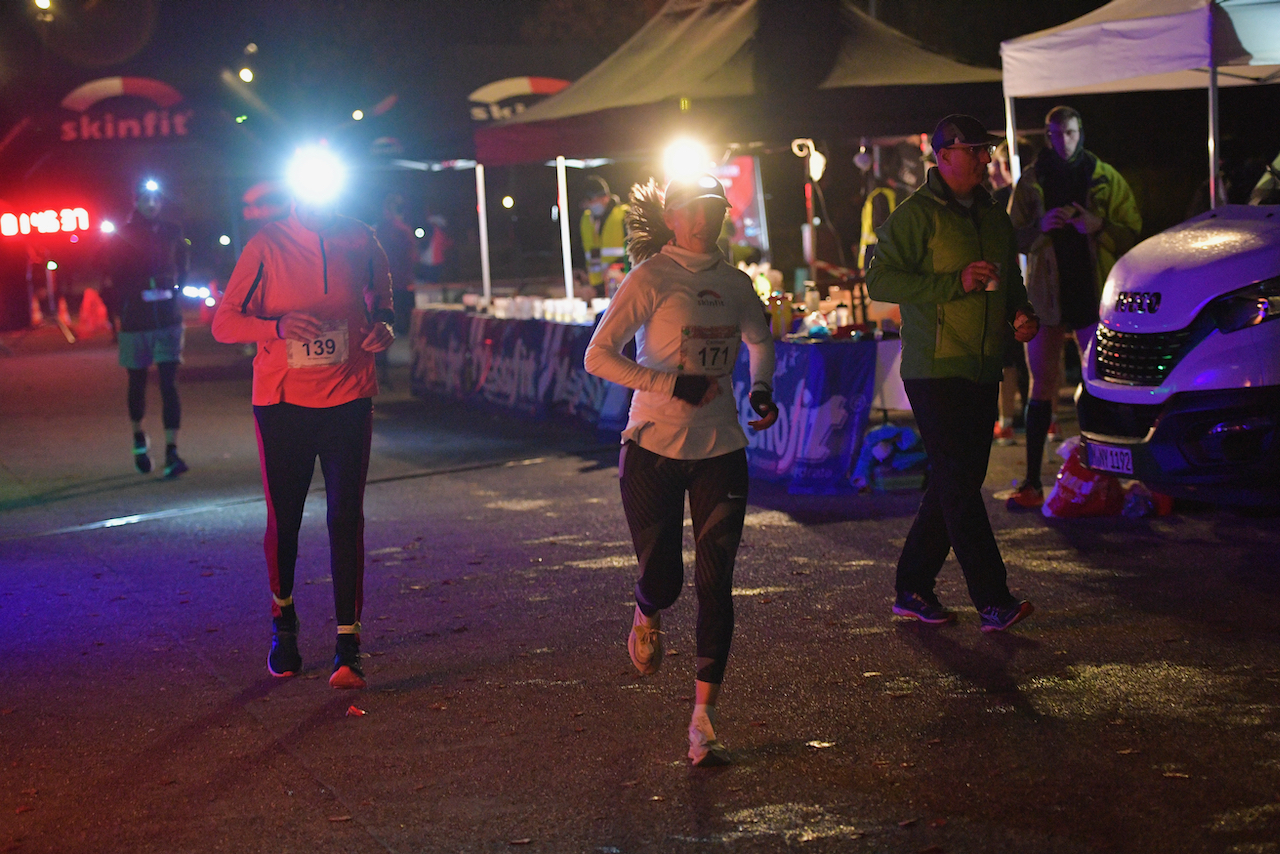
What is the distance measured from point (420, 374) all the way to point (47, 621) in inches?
401

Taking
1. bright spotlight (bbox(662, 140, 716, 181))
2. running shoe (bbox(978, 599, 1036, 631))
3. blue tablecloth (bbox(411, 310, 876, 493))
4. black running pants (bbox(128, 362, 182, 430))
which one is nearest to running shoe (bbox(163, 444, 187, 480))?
black running pants (bbox(128, 362, 182, 430))

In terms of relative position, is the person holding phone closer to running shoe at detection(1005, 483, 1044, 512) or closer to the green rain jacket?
running shoe at detection(1005, 483, 1044, 512)

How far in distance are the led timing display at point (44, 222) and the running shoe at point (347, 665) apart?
31694mm

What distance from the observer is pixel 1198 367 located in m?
6.87

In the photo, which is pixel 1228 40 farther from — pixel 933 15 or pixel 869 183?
pixel 933 15

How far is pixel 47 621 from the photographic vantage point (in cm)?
697

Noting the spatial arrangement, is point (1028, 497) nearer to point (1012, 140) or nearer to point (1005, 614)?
point (1005, 614)

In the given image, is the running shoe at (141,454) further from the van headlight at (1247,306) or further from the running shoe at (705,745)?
the van headlight at (1247,306)

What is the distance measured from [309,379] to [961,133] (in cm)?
287

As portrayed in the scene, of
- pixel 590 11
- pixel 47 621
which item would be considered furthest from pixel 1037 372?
pixel 590 11

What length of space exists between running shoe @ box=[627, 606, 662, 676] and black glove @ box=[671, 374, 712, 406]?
80 cm

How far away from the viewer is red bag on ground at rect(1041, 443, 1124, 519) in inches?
320

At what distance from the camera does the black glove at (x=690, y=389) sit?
185 inches

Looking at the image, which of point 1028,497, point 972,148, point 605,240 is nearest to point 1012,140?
point 1028,497
